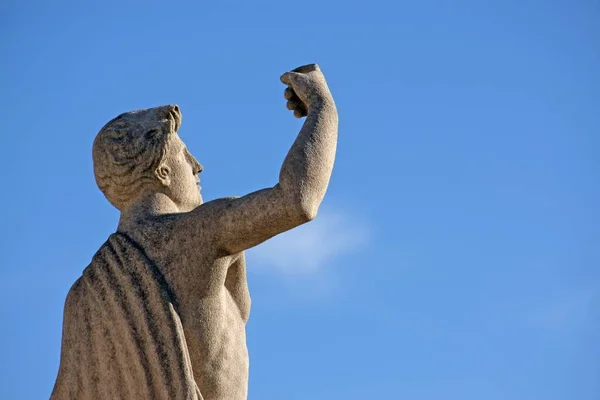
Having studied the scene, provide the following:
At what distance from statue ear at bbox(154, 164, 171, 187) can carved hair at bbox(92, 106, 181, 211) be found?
0.03m

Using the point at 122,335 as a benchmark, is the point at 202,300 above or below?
above

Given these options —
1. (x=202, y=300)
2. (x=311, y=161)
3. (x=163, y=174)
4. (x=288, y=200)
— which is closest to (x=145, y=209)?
(x=163, y=174)

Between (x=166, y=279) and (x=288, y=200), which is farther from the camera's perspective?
(x=166, y=279)

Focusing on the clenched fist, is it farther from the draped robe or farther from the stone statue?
the draped robe

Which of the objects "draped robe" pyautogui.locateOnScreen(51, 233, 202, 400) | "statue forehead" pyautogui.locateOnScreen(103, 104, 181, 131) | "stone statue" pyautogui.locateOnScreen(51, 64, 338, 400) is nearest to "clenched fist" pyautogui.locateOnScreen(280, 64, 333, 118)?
"stone statue" pyautogui.locateOnScreen(51, 64, 338, 400)

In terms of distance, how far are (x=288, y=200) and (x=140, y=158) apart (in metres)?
1.31

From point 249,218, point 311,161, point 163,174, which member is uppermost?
point 163,174

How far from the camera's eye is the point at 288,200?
8711mm

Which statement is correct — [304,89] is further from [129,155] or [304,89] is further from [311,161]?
[129,155]

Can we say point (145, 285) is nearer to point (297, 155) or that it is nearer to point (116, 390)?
point (116, 390)

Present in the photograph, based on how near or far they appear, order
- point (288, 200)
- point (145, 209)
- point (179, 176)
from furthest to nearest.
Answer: point (179, 176) < point (145, 209) < point (288, 200)

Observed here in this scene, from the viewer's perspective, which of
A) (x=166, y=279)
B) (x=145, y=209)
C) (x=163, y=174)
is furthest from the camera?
(x=163, y=174)

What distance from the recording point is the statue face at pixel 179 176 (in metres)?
9.41

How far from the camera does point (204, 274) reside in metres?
8.89
